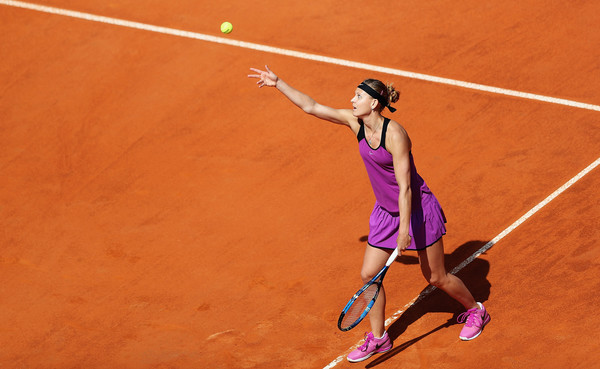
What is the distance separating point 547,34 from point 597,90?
4.45ft

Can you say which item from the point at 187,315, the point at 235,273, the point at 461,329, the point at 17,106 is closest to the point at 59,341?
the point at 187,315

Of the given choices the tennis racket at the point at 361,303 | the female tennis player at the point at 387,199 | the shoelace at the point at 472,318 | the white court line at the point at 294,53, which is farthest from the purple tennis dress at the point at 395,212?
the white court line at the point at 294,53

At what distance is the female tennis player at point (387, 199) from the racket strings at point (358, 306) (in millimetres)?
146

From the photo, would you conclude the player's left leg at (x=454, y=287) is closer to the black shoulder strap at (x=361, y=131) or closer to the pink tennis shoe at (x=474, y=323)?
the pink tennis shoe at (x=474, y=323)

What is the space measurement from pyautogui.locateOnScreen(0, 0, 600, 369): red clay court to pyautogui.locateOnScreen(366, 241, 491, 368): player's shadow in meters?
0.02

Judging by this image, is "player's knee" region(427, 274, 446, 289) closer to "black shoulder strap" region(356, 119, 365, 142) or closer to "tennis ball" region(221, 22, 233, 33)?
"black shoulder strap" region(356, 119, 365, 142)

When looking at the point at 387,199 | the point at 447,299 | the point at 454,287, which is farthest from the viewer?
the point at 447,299

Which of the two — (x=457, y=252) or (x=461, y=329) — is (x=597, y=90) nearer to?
(x=457, y=252)

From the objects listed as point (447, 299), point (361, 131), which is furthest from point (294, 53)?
point (361, 131)

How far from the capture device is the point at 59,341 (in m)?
8.97

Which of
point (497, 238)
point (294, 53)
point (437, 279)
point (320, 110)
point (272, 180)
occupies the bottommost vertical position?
point (437, 279)

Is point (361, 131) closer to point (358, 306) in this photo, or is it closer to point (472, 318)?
point (358, 306)

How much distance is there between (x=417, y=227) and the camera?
25.4 ft

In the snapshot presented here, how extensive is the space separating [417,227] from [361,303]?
0.82 meters
